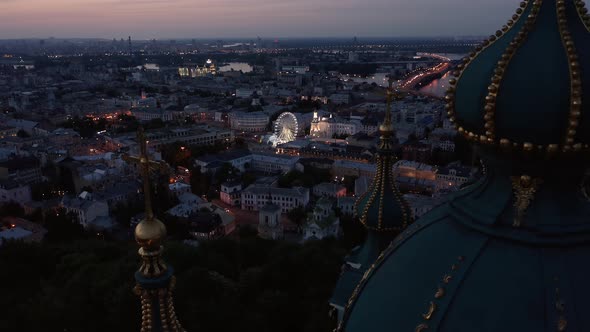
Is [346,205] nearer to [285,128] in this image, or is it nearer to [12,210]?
[12,210]

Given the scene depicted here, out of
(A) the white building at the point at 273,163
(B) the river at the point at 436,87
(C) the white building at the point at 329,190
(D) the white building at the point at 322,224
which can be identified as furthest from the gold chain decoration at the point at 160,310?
(B) the river at the point at 436,87

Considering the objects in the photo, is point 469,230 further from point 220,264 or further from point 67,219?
point 67,219

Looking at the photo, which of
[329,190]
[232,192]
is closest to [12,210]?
[232,192]

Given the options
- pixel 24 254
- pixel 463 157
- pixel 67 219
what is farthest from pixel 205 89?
pixel 24 254

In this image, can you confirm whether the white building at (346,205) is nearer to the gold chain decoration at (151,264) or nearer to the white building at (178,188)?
the white building at (178,188)

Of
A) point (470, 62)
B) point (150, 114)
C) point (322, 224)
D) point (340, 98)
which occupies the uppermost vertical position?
point (470, 62)

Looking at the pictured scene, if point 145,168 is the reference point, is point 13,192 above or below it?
below
